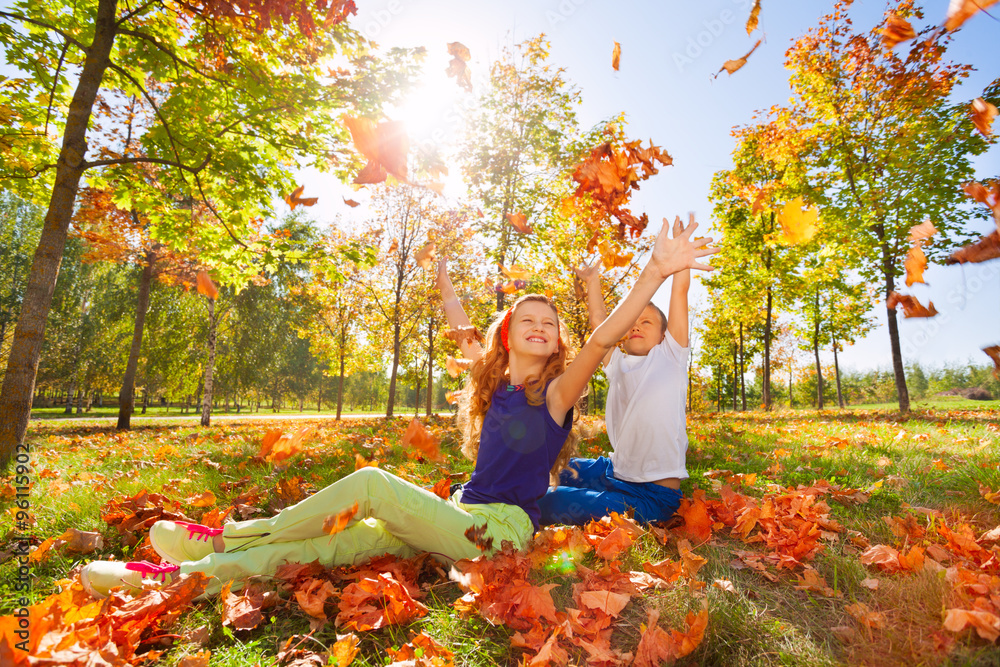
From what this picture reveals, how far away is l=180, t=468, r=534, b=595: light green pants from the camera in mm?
2498

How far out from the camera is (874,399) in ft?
145

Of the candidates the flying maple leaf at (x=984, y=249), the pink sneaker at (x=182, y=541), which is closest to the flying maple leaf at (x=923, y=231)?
the flying maple leaf at (x=984, y=249)

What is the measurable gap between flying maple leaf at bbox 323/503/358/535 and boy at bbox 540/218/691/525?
4.47 ft

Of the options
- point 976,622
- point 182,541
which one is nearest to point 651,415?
point 976,622

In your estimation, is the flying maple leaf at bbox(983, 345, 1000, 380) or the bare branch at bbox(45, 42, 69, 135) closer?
the flying maple leaf at bbox(983, 345, 1000, 380)

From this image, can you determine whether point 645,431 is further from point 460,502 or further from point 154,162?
point 154,162

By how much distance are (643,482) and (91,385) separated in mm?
40525

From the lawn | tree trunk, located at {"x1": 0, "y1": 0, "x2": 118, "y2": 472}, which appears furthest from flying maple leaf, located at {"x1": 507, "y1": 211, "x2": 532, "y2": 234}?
the lawn

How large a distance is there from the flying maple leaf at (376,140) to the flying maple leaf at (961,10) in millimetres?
5939

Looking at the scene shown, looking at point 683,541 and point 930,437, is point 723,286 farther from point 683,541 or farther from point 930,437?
point 683,541

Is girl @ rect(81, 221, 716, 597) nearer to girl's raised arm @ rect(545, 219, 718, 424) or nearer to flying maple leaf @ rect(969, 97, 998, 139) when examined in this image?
girl's raised arm @ rect(545, 219, 718, 424)

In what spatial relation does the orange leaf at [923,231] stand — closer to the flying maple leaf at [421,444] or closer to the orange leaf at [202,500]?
the flying maple leaf at [421,444]

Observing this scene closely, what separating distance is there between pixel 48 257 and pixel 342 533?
5705 mm

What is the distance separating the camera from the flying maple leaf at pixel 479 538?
8.29ft
